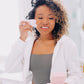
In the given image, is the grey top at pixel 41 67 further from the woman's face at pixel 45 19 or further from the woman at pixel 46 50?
the woman's face at pixel 45 19

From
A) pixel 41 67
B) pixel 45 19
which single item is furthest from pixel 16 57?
pixel 45 19

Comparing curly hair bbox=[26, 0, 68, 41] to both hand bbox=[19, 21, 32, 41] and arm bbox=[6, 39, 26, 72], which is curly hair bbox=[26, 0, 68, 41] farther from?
arm bbox=[6, 39, 26, 72]

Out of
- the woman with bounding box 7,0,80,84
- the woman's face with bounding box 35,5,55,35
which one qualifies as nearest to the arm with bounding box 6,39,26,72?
the woman with bounding box 7,0,80,84

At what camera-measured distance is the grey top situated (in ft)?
2.27

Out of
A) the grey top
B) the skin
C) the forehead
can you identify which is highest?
the forehead

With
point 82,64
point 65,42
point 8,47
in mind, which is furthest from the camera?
point 8,47

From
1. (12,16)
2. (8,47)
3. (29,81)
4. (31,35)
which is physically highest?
(12,16)

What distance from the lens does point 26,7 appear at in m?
0.74

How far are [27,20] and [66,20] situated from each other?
20 cm

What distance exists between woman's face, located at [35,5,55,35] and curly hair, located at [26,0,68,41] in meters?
0.02

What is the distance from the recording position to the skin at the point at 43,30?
68cm

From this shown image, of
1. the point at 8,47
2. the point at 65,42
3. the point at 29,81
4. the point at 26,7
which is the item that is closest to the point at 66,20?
the point at 65,42

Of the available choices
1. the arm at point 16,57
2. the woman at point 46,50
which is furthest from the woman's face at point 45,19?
the arm at point 16,57

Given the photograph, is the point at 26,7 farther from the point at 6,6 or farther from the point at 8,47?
the point at 8,47
